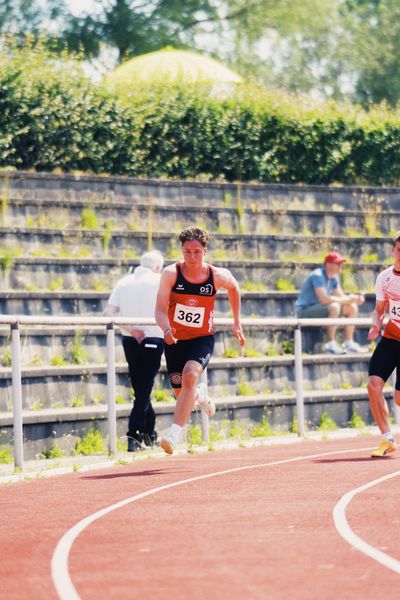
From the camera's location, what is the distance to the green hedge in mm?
22562

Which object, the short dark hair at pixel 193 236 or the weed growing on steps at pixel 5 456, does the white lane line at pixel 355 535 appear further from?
the weed growing on steps at pixel 5 456

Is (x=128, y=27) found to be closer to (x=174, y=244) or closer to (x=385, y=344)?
(x=174, y=244)

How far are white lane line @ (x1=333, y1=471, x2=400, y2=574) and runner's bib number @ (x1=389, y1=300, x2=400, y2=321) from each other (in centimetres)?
302

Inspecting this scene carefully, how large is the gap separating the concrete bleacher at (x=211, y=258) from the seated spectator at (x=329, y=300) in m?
0.28

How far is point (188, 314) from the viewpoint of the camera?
12820 mm

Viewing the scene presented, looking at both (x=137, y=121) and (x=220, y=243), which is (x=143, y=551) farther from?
(x=137, y=121)

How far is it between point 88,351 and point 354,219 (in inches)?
345

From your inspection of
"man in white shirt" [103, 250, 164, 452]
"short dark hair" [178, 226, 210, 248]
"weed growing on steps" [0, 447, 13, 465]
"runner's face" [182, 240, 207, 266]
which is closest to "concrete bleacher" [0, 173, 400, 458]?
"weed growing on steps" [0, 447, 13, 465]

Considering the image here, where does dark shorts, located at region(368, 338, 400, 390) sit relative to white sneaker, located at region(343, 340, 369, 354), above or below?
above

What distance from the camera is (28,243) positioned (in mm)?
19078

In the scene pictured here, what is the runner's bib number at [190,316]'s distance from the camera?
12.8 metres

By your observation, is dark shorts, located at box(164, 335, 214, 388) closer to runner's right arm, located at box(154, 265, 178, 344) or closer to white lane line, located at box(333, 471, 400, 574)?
runner's right arm, located at box(154, 265, 178, 344)

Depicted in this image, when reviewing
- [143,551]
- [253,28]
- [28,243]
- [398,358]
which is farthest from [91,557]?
[253,28]

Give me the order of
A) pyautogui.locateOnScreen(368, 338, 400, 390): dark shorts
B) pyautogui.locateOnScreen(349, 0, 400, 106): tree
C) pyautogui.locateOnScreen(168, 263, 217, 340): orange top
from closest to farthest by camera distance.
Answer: pyautogui.locateOnScreen(168, 263, 217, 340): orange top, pyautogui.locateOnScreen(368, 338, 400, 390): dark shorts, pyautogui.locateOnScreen(349, 0, 400, 106): tree
